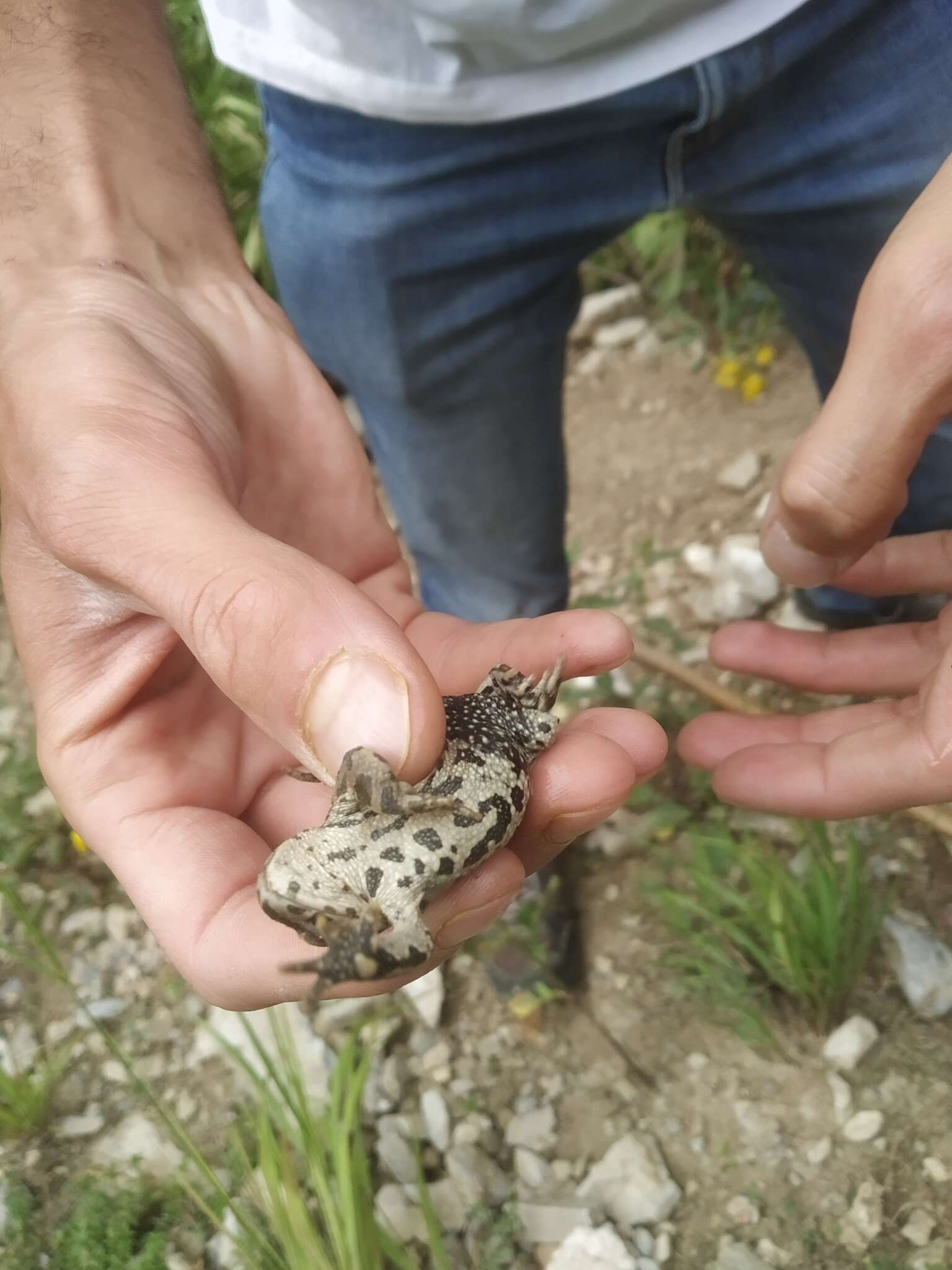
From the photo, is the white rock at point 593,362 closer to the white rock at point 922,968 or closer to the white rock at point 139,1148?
the white rock at point 922,968

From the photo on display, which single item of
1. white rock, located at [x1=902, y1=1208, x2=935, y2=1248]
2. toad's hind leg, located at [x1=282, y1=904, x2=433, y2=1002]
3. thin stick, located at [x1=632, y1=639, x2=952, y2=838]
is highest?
toad's hind leg, located at [x1=282, y1=904, x2=433, y2=1002]

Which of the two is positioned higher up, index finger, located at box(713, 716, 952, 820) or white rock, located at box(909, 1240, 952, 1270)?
index finger, located at box(713, 716, 952, 820)

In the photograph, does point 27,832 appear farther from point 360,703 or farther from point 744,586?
point 744,586

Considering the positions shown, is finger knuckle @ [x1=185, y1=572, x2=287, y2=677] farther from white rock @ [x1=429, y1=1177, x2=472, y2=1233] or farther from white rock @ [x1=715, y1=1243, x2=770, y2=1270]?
white rock @ [x1=715, y1=1243, x2=770, y2=1270]

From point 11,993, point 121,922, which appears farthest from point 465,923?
point 11,993

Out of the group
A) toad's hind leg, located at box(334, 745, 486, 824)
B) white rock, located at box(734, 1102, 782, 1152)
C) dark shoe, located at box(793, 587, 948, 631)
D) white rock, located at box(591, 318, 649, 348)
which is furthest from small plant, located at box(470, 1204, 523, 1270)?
white rock, located at box(591, 318, 649, 348)

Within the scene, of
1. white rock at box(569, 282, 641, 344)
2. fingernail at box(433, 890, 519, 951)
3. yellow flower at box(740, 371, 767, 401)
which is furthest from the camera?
white rock at box(569, 282, 641, 344)

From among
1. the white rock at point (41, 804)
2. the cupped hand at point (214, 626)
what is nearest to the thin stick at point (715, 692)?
the cupped hand at point (214, 626)
